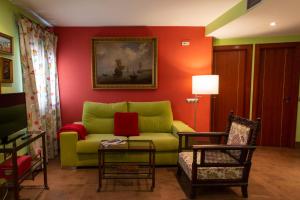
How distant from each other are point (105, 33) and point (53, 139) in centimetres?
217

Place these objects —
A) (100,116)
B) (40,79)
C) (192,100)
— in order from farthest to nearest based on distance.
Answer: (192,100), (100,116), (40,79)

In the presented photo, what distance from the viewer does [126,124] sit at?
142 inches

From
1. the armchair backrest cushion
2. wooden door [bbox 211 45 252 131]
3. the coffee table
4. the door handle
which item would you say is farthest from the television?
the door handle

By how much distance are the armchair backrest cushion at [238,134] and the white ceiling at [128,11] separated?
166 centimetres

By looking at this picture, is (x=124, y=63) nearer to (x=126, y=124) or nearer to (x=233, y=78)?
(x=126, y=124)

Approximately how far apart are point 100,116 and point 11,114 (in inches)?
63.5

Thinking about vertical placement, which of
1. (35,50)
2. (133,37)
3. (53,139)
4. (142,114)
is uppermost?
(133,37)

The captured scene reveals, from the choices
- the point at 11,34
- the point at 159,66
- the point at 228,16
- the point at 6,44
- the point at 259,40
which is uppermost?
the point at 228,16

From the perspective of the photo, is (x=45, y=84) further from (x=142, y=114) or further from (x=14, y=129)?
(x=142, y=114)

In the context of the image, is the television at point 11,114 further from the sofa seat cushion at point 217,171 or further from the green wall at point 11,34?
the sofa seat cushion at point 217,171

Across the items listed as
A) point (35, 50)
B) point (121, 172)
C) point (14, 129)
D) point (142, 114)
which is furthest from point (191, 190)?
point (35, 50)

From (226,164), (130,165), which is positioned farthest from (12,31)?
(226,164)

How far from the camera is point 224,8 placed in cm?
314

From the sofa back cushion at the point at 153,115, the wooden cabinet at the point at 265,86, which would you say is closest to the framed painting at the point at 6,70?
the sofa back cushion at the point at 153,115
